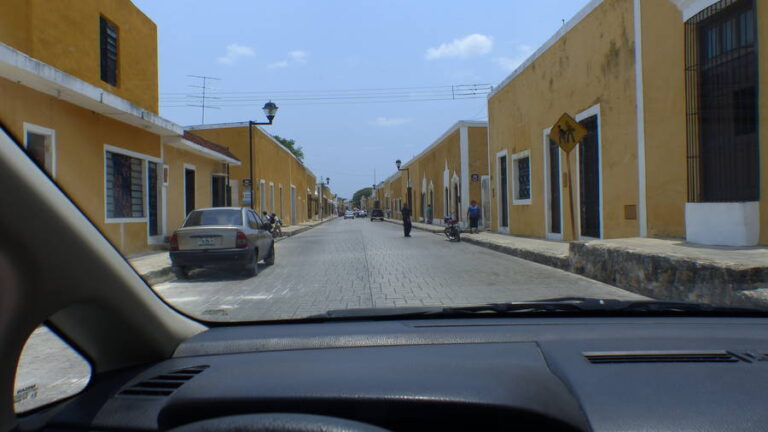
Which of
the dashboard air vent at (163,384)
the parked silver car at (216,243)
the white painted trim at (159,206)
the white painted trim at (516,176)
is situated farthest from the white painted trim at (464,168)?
the dashboard air vent at (163,384)

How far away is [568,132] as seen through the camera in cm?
1115

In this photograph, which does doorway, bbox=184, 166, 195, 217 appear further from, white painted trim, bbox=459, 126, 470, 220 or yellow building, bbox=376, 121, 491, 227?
white painted trim, bbox=459, 126, 470, 220

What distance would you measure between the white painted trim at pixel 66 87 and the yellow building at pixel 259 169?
351 inches

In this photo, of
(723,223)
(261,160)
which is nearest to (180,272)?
(723,223)

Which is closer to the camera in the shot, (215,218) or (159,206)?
(215,218)

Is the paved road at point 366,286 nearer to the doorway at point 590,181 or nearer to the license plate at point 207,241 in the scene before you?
the license plate at point 207,241

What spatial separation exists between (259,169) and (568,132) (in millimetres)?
20640

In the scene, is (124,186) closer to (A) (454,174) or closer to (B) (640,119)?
(B) (640,119)

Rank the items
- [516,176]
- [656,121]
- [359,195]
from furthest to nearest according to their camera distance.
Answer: [359,195] → [516,176] → [656,121]

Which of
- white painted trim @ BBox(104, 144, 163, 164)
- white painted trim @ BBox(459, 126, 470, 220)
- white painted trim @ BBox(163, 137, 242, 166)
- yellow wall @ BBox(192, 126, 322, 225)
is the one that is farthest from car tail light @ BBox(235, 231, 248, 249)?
white painted trim @ BBox(459, 126, 470, 220)

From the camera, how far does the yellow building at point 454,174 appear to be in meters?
30.4

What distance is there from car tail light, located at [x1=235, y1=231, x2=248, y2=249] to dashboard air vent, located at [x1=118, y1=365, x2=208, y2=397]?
812cm

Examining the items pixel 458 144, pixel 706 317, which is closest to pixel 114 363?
pixel 706 317

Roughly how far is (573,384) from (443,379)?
0.43 meters
